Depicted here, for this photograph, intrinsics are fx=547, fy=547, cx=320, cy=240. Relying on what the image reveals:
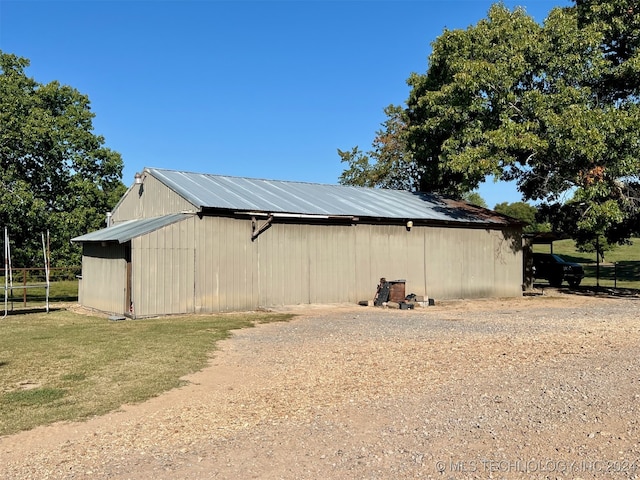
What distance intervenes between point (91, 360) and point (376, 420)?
5.57m

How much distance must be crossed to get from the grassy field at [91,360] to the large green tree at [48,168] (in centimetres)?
693

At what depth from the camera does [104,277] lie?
17.2 meters

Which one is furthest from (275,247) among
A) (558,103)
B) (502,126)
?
(558,103)

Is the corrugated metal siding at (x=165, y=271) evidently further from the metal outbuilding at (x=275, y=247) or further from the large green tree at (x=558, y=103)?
the large green tree at (x=558, y=103)

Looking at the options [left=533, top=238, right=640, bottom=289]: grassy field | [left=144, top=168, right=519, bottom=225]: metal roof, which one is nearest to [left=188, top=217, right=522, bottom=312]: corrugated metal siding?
[left=144, top=168, right=519, bottom=225]: metal roof

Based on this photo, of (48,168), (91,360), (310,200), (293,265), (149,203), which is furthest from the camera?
(48,168)

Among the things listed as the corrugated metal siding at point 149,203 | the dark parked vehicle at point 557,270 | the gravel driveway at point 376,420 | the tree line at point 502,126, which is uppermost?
the tree line at point 502,126

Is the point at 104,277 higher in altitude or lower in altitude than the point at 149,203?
lower

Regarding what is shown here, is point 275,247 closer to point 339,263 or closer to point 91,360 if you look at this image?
point 339,263

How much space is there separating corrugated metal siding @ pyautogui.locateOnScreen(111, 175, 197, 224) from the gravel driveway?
8600 mm

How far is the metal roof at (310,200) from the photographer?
17.7 metres

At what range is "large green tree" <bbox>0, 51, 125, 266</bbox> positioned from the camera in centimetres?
2073

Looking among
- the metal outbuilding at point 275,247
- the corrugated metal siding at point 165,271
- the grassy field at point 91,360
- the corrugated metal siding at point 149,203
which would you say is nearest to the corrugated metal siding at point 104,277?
the metal outbuilding at point 275,247

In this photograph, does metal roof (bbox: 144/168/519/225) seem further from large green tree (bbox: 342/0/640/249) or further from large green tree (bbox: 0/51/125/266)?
large green tree (bbox: 0/51/125/266)
